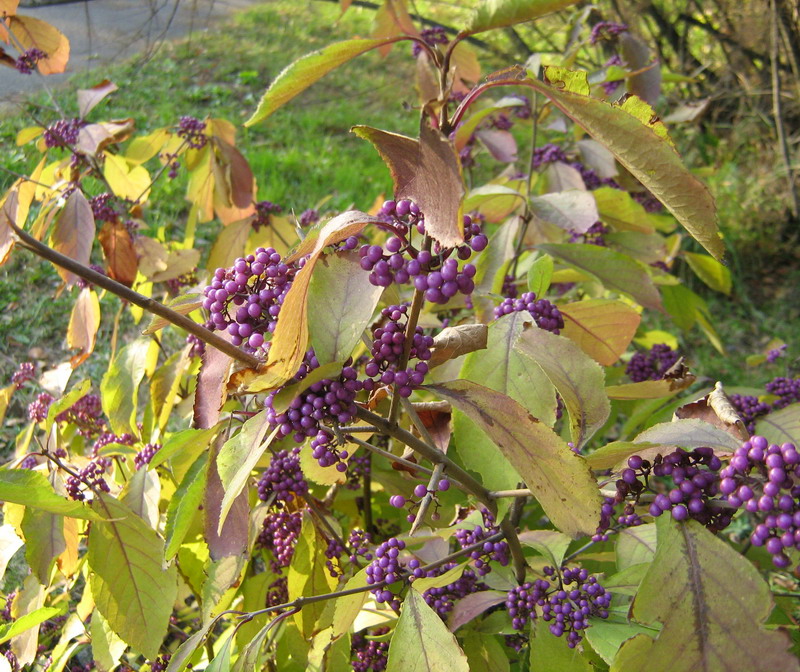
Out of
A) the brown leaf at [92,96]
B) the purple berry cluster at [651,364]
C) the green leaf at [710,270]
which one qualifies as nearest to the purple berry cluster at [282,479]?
the purple berry cluster at [651,364]

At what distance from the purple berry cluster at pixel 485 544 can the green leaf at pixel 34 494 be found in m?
0.64

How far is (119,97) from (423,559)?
5652mm

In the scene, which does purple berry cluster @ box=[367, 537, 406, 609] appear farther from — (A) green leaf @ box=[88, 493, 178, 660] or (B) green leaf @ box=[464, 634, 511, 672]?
(A) green leaf @ box=[88, 493, 178, 660]

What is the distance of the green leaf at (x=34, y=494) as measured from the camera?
2.94 ft

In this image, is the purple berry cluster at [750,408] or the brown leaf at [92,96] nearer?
the purple berry cluster at [750,408]

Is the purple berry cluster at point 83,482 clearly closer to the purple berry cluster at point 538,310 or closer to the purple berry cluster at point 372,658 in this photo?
the purple berry cluster at point 372,658

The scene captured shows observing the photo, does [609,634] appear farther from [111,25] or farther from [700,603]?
[111,25]

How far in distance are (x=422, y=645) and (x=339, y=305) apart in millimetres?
553

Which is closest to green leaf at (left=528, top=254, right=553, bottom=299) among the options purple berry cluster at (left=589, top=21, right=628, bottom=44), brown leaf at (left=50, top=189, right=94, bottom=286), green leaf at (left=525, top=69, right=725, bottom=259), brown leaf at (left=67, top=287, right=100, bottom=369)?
green leaf at (left=525, top=69, right=725, bottom=259)

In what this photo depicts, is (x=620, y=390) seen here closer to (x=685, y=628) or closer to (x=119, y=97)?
(x=685, y=628)

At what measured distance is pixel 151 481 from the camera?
1546 mm

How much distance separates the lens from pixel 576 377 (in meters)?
1.11

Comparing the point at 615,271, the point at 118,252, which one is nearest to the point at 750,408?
the point at 615,271

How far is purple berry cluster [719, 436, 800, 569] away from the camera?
71cm
